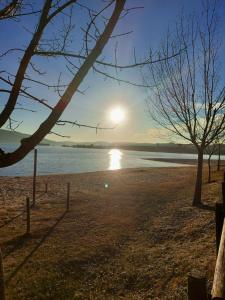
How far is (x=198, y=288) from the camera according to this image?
193cm

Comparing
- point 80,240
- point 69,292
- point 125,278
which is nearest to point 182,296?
point 125,278

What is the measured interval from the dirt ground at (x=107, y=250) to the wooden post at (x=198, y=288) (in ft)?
11.1

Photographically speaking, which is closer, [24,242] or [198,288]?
[198,288]

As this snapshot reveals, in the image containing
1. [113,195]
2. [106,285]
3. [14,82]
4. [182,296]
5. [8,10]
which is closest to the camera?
[14,82]

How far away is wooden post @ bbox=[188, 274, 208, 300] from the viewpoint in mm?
1897

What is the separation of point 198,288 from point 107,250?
28.9ft

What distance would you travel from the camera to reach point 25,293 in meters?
7.50

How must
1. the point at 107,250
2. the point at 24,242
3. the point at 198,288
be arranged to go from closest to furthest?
the point at 198,288, the point at 107,250, the point at 24,242

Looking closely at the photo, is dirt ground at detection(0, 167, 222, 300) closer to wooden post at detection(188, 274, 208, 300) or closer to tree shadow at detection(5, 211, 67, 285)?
tree shadow at detection(5, 211, 67, 285)

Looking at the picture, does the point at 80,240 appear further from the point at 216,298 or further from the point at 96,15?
the point at 216,298

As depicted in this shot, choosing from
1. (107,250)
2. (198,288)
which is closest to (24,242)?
(107,250)

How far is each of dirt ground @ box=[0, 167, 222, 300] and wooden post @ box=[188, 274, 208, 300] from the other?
11.1ft

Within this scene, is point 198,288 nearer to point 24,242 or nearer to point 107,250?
point 107,250

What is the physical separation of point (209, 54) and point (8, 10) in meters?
12.4
